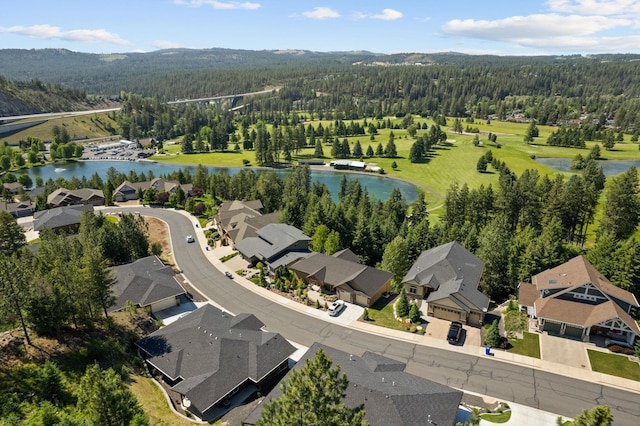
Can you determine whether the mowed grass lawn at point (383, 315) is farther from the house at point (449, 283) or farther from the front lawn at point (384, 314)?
the house at point (449, 283)

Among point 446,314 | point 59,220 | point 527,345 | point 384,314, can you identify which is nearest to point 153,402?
point 384,314

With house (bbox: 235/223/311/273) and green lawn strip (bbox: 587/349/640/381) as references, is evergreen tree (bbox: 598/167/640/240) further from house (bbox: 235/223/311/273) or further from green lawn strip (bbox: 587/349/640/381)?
house (bbox: 235/223/311/273)

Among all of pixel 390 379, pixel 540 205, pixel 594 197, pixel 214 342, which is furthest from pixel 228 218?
pixel 594 197

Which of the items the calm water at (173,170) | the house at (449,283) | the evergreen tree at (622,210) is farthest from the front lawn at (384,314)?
the calm water at (173,170)

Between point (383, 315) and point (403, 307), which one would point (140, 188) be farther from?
point (403, 307)

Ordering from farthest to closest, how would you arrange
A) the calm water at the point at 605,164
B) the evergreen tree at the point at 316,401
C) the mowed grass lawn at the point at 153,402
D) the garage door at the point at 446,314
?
the calm water at the point at 605,164
the garage door at the point at 446,314
the mowed grass lawn at the point at 153,402
the evergreen tree at the point at 316,401

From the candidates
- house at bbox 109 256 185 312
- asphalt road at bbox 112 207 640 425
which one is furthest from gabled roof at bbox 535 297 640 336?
house at bbox 109 256 185 312
